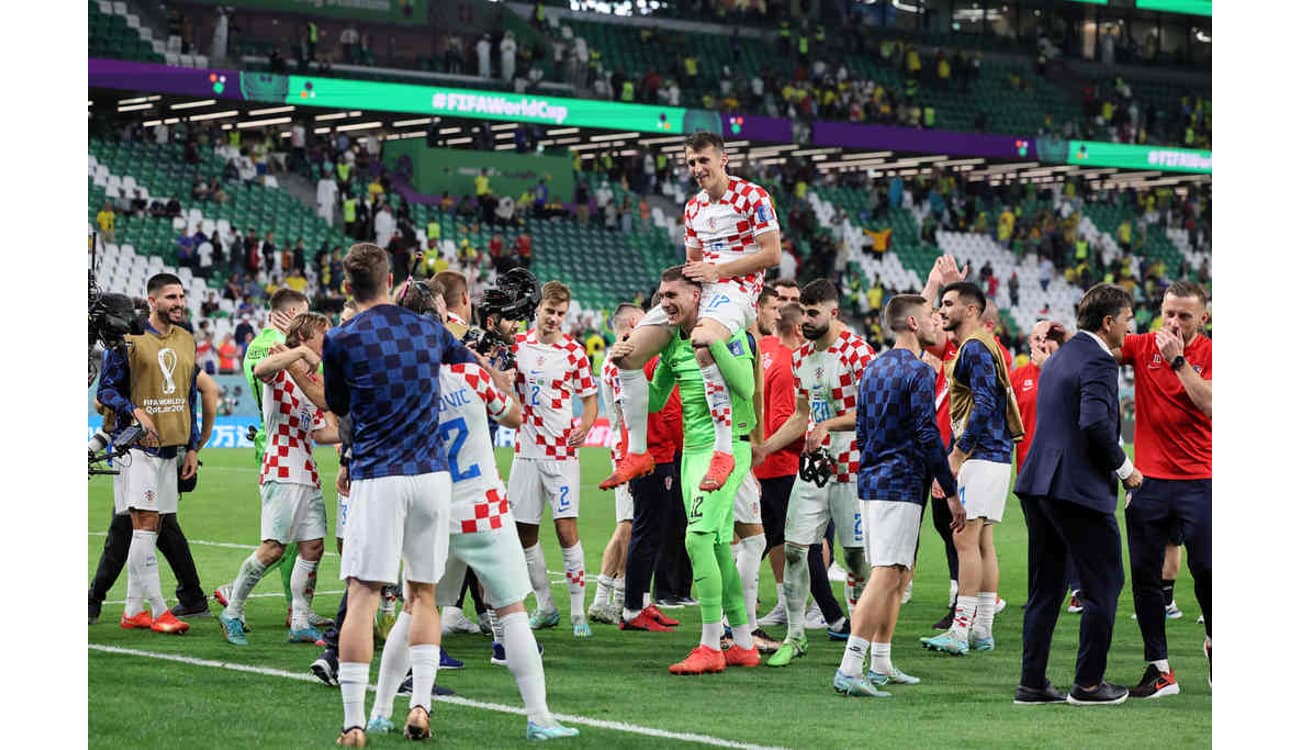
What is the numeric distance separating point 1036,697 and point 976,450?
2.34 meters

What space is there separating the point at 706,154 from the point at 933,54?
44886 millimetres

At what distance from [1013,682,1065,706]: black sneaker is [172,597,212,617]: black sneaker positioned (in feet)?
19.2

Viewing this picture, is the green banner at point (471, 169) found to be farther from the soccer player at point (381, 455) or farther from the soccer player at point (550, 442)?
the soccer player at point (381, 455)

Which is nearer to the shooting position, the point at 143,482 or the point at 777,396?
the point at 143,482

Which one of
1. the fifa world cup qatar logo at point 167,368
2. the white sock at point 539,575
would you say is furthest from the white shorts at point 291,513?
the white sock at point 539,575

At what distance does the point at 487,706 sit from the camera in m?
7.69

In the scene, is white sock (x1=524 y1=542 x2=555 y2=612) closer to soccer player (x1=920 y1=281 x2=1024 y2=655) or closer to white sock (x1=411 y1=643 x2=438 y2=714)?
soccer player (x1=920 y1=281 x2=1024 y2=655)

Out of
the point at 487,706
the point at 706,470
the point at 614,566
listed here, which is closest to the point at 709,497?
the point at 706,470

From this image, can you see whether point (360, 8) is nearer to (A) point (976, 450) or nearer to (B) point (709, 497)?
(A) point (976, 450)

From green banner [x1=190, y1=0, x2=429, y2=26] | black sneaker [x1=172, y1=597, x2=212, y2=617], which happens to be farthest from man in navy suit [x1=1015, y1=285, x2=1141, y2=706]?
green banner [x1=190, y1=0, x2=429, y2=26]

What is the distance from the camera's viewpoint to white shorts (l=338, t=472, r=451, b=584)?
6621 millimetres

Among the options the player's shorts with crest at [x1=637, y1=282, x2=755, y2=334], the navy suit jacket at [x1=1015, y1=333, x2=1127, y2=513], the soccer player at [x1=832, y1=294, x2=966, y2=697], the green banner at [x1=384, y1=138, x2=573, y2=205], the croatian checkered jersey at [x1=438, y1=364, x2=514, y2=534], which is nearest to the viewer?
the croatian checkered jersey at [x1=438, y1=364, x2=514, y2=534]

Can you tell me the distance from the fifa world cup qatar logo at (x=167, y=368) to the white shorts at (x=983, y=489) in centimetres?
515

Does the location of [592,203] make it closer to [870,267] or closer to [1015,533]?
[870,267]
